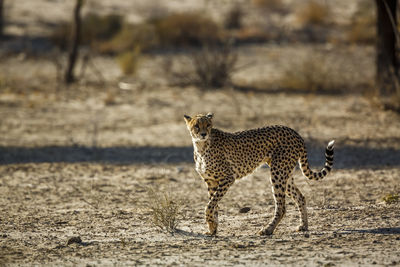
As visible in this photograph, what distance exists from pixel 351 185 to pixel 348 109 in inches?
201

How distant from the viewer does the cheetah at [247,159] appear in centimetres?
681

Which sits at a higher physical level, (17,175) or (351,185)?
(351,185)

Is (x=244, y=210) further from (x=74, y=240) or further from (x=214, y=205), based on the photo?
(x=74, y=240)

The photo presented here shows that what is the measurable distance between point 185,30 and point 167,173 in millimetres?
13259

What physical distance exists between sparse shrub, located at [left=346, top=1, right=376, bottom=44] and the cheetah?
15574 millimetres

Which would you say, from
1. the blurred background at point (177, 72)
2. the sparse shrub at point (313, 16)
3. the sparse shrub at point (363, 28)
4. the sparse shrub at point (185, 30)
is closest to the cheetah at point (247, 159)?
the blurred background at point (177, 72)

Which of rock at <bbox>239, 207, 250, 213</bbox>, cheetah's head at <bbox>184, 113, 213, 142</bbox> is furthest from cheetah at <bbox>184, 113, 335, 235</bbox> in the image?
rock at <bbox>239, 207, 250, 213</bbox>

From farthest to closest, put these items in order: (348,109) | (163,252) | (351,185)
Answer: (348,109)
(351,185)
(163,252)

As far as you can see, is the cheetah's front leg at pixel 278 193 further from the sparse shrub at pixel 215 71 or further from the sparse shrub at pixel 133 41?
the sparse shrub at pixel 133 41

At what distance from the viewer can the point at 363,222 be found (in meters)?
7.13

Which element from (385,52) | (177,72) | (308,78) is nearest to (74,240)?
(385,52)

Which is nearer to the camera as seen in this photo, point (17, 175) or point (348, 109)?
point (17, 175)

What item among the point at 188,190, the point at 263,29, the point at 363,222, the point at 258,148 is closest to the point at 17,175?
the point at 188,190

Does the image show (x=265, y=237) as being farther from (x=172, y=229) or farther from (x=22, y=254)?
(x=22, y=254)
